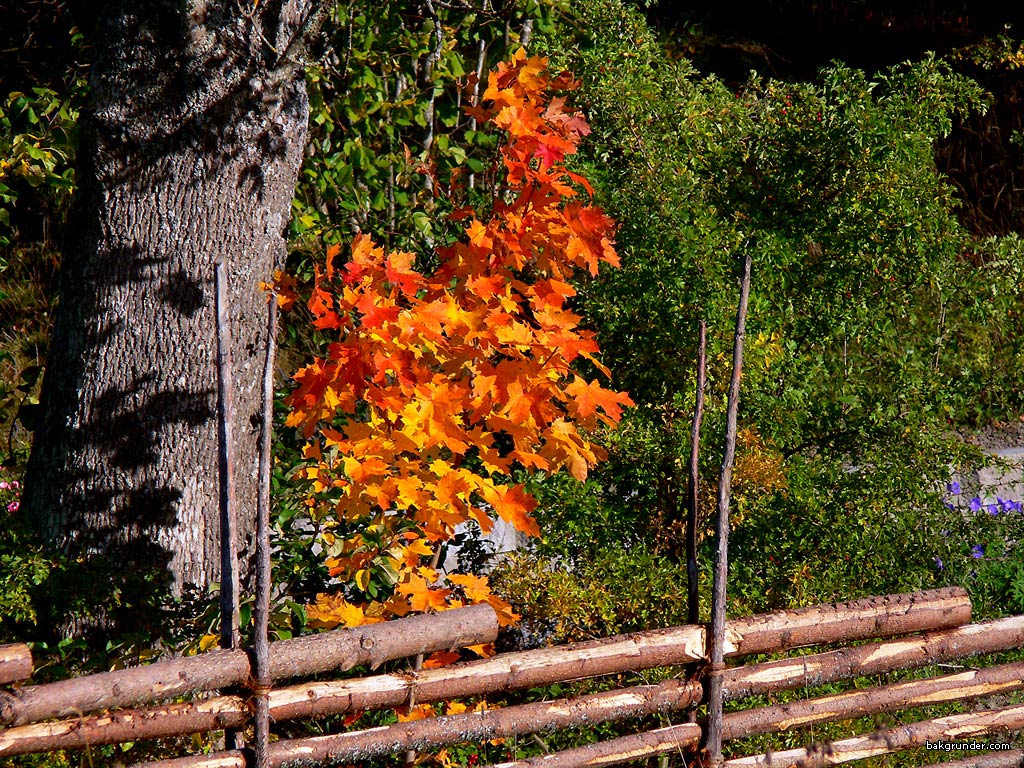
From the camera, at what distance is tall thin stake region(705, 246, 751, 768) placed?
8.75ft

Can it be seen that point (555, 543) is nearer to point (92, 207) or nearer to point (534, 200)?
point (534, 200)

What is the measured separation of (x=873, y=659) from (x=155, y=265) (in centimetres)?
232

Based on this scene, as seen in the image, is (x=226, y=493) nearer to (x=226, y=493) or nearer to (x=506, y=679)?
(x=226, y=493)

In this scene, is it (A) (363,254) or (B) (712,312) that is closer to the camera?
(A) (363,254)

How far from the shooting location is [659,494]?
3.89 meters

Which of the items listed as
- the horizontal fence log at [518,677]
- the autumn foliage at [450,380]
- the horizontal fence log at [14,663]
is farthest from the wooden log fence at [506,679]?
the autumn foliage at [450,380]

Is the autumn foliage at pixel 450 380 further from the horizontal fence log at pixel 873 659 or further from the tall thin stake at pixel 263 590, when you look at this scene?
the horizontal fence log at pixel 873 659

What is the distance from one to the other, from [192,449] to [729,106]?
2.77m

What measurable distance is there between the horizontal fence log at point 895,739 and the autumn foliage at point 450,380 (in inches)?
33.2

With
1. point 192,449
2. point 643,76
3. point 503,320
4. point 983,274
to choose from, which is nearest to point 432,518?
point 503,320

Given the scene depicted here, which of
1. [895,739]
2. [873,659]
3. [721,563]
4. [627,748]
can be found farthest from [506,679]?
[895,739]

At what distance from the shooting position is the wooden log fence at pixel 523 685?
7.75 ft

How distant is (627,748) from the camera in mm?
2916

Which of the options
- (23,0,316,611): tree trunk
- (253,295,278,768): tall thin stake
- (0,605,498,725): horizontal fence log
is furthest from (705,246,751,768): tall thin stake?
(23,0,316,611): tree trunk
